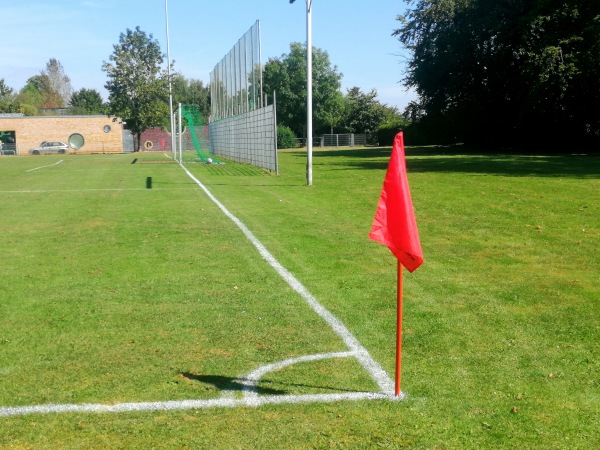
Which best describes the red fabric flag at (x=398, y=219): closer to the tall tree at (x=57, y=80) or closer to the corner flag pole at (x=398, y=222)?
the corner flag pole at (x=398, y=222)

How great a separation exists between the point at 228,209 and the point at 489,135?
Answer: 137 feet

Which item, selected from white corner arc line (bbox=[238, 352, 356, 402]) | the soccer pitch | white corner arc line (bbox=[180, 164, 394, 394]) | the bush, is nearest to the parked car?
the bush

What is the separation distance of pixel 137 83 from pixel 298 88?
53.3 metres

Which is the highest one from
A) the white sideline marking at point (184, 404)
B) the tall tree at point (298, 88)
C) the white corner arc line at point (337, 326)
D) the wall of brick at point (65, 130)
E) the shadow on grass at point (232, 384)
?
the tall tree at point (298, 88)

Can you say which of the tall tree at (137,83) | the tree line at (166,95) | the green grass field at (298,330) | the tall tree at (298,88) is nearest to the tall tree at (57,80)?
the tree line at (166,95)

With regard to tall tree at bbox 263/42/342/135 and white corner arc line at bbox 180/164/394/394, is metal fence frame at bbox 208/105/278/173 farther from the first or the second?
tall tree at bbox 263/42/342/135

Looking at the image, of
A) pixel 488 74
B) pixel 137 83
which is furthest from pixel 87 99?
pixel 488 74

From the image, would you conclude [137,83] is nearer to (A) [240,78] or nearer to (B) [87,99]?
(A) [240,78]

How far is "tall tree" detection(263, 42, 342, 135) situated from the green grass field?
306 feet

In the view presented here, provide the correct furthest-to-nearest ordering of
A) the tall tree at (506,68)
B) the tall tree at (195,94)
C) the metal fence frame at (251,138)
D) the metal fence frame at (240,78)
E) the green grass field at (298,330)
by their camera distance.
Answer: the tall tree at (195,94) → the tall tree at (506,68) → the metal fence frame at (240,78) → the metal fence frame at (251,138) → the green grass field at (298,330)

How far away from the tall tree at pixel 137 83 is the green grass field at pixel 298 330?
42827 millimetres

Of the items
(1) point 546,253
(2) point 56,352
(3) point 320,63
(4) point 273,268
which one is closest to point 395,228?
(2) point 56,352

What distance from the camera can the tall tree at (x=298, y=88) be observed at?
343 ft

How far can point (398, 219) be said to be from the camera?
448 centimetres
